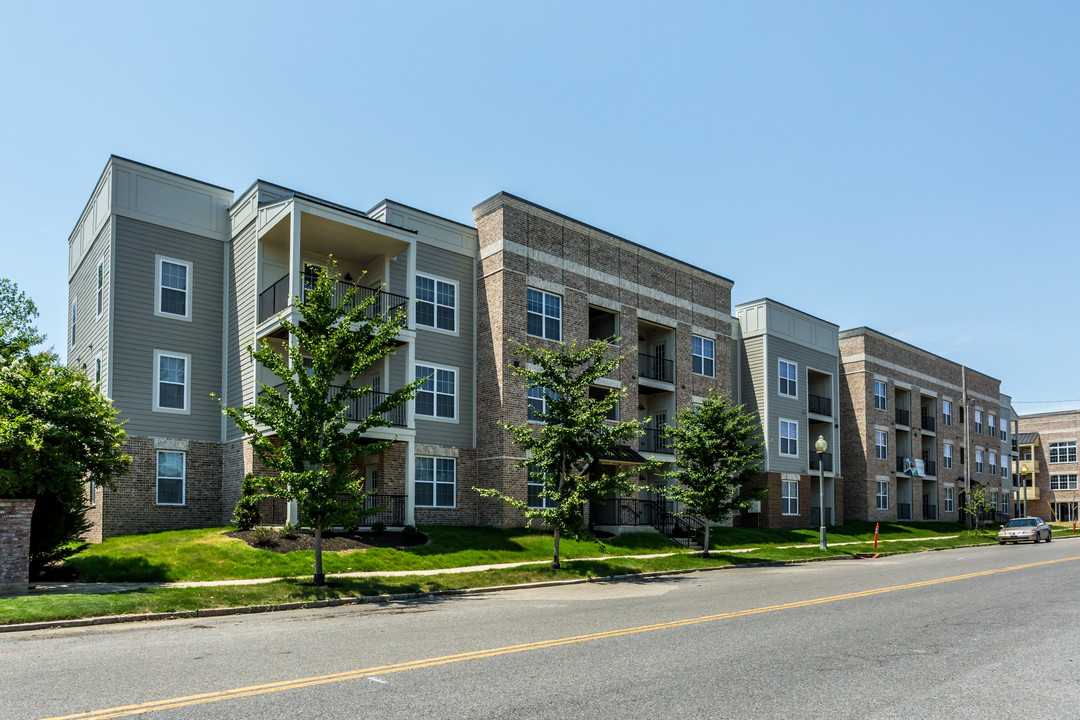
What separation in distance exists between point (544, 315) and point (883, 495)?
3045 centimetres

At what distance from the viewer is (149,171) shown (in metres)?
26.9

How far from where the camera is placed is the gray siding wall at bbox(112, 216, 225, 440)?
25766 mm

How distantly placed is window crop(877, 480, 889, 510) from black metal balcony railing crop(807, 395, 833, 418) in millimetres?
6615

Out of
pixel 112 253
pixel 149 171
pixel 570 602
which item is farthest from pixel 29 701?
pixel 149 171

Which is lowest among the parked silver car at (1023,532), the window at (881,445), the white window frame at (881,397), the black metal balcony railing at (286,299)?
the parked silver car at (1023,532)

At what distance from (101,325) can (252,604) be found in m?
15.7

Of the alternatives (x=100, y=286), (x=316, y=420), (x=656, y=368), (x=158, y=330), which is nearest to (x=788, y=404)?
(x=656, y=368)

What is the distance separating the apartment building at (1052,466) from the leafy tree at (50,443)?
286 ft

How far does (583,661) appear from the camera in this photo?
9.25 m

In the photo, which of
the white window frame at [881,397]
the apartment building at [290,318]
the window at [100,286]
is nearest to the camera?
the apartment building at [290,318]

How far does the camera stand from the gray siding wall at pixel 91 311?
2611 centimetres

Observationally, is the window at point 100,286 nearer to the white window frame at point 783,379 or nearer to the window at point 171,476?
the window at point 171,476

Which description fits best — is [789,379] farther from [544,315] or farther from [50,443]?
Result: [50,443]

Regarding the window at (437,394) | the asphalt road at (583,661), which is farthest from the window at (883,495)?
the asphalt road at (583,661)
